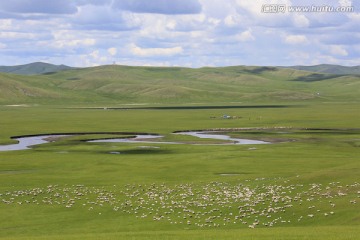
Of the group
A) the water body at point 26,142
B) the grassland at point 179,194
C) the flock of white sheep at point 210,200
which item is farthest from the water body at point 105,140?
the flock of white sheep at point 210,200

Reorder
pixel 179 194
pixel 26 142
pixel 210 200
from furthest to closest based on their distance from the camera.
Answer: pixel 26 142 → pixel 179 194 → pixel 210 200

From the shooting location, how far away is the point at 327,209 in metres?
42.0

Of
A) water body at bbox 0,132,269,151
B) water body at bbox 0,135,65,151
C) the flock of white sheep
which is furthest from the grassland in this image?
water body at bbox 0,132,269,151

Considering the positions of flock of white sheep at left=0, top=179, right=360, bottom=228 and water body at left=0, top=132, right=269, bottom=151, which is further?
water body at left=0, top=132, right=269, bottom=151

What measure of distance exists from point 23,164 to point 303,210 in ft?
159

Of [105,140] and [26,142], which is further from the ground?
[26,142]

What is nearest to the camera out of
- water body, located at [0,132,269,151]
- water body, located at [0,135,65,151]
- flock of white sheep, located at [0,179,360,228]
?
flock of white sheep, located at [0,179,360,228]

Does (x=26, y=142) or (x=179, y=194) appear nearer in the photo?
(x=179, y=194)

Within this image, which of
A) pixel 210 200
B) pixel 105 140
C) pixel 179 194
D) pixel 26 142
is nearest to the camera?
pixel 210 200

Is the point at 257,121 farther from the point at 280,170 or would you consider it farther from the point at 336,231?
the point at 336,231

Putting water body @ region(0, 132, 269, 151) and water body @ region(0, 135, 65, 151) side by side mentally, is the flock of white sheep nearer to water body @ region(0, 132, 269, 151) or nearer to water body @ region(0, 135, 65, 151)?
water body @ region(0, 135, 65, 151)

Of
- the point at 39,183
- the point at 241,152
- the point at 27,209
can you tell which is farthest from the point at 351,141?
the point at 27,209

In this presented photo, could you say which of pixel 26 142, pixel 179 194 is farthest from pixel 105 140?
pixel 179 194

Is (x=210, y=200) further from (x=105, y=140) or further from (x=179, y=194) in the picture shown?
(x=105, y=140)
